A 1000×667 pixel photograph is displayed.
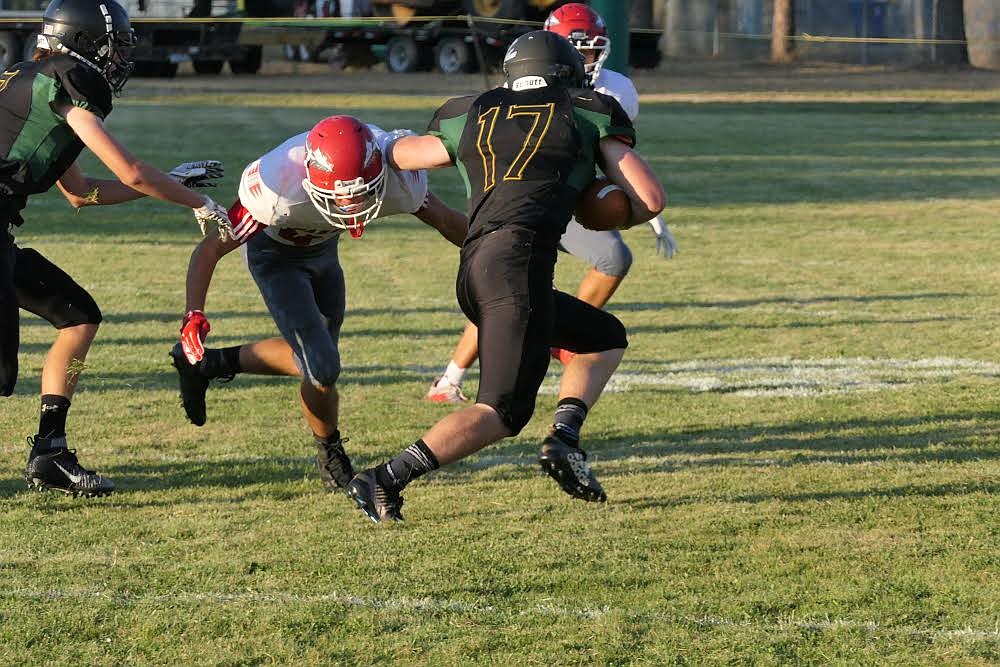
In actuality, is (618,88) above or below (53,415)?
above

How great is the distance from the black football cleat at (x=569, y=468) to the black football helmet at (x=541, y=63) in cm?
123

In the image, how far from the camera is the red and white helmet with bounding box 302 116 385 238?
543 centimetres

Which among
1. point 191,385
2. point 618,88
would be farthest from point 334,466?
point 618,88

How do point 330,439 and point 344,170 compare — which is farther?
point 330,439

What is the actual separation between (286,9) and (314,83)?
13.6 ft

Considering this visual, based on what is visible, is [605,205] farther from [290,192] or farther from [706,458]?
[706,458]

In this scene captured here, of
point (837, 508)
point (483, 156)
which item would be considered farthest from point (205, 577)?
point (837, 508)

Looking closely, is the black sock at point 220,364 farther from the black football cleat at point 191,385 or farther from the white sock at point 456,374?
the white sock at point 456,374

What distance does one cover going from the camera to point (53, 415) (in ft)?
20.2

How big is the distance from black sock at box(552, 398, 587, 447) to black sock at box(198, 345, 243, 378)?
130cm

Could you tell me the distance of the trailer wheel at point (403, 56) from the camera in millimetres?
40938

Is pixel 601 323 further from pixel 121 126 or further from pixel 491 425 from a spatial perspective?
pixel 121 126

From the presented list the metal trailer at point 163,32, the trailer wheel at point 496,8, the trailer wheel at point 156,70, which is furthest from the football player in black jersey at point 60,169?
the trailer wheel at point 156,70

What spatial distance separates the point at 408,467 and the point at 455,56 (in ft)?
117
